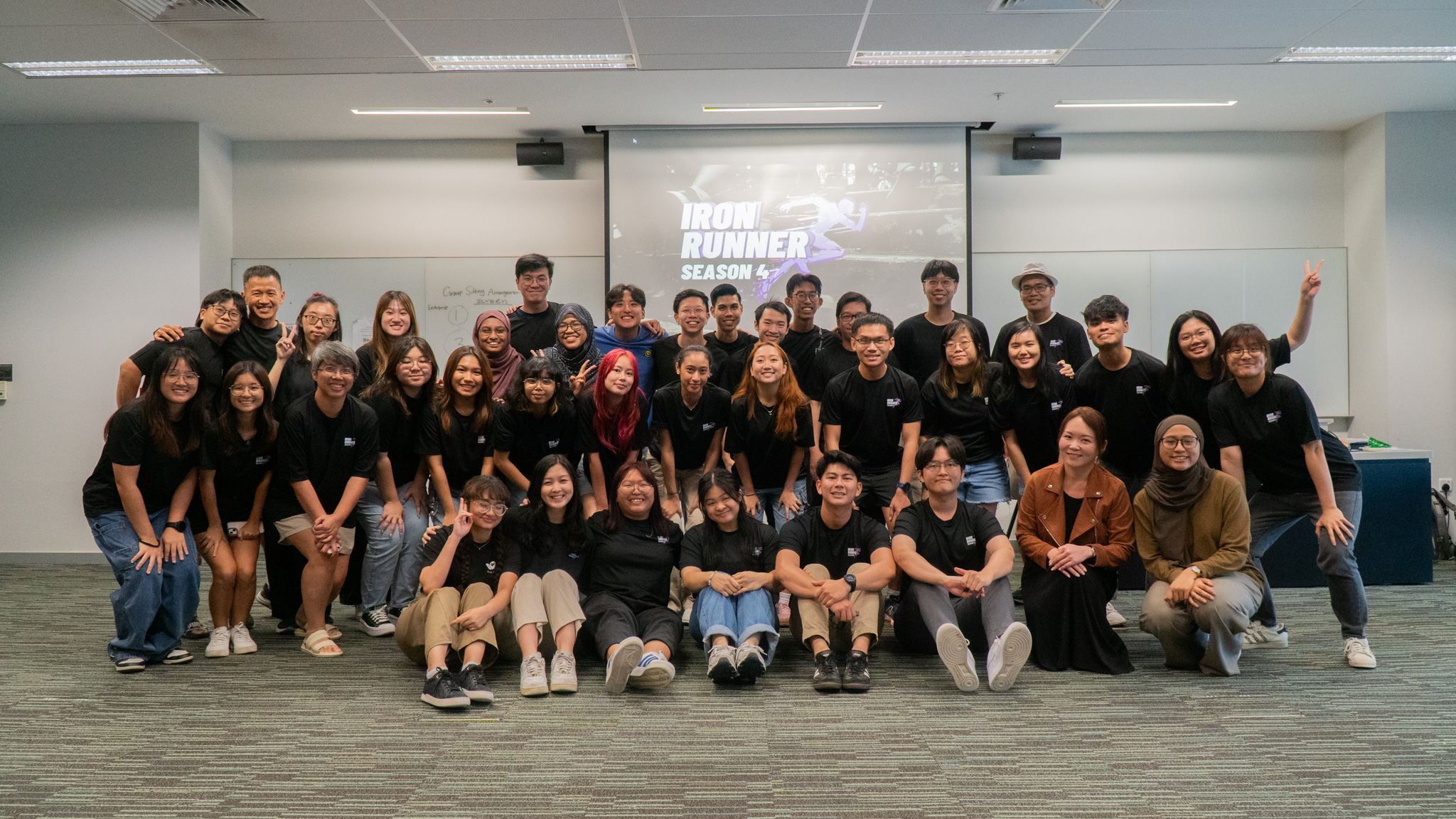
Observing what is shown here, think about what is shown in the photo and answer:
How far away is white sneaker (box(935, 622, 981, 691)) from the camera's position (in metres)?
3.16

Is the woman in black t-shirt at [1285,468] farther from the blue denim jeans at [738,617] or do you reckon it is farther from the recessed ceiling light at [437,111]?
the recessed ceiling light at [437,111]

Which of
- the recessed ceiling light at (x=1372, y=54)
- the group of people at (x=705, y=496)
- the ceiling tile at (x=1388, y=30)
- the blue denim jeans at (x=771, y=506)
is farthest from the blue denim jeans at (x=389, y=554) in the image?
the recessed ceiling light at (x=1372, y=54)

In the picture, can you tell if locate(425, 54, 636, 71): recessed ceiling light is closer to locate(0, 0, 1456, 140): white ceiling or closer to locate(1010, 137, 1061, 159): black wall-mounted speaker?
locate(0, 0, 1456, 140): white ceiling

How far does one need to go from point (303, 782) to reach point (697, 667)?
146 centimetres

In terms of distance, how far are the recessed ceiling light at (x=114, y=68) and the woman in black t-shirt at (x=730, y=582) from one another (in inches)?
150

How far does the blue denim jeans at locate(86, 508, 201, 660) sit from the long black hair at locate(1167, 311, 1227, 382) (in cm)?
404

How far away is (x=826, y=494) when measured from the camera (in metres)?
3.56

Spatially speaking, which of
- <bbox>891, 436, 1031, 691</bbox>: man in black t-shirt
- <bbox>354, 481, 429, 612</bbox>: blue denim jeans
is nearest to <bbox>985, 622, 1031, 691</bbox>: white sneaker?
<bbox>891, 436, 1031, 691</bbox>: man in black t-shirt

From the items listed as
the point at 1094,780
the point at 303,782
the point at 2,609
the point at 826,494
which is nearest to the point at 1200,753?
the point at 1094,780

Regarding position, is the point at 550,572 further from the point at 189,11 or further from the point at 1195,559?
the point at 189,11

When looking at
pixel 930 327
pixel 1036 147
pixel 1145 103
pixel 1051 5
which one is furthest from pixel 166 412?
pixel 1145 103

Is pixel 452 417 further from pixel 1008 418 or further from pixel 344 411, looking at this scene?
pixel 1008 418

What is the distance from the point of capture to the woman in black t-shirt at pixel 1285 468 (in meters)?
3.52

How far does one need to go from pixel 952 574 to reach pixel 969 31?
2822 millimetres
